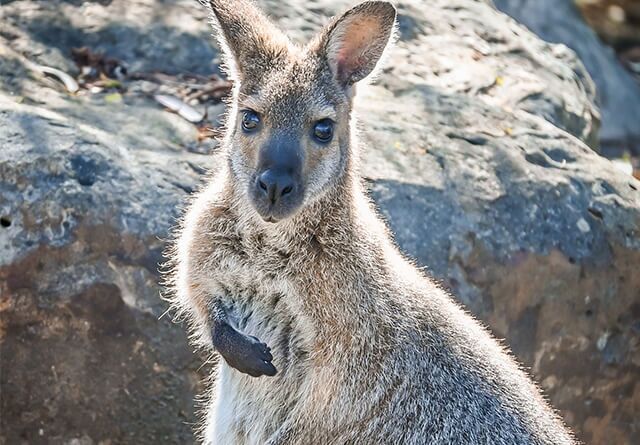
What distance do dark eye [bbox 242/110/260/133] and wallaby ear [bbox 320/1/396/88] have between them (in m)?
0.38

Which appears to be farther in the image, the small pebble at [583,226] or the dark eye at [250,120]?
the small pebble at [583,226]

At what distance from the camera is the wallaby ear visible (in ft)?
14.4

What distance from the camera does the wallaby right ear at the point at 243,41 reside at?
4.40 metres

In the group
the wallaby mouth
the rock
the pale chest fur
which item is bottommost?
the rock

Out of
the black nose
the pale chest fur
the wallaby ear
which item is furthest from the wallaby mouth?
the wallaby ear

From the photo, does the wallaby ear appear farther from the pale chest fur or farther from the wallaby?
the pale chest fur

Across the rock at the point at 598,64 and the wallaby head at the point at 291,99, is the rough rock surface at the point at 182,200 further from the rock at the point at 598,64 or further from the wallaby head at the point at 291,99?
the rock at the point at 598,64

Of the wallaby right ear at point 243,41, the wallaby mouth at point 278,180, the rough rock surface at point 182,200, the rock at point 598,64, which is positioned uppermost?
the wallaby right ear at point 243,41

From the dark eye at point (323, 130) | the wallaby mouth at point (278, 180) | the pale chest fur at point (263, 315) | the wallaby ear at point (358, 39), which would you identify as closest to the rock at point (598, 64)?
the wallaby ear at point (358, 39)

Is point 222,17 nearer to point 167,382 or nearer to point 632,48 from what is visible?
point 167,382

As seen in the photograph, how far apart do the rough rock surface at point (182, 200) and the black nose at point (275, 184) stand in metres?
1.26

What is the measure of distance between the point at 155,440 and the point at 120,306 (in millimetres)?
640

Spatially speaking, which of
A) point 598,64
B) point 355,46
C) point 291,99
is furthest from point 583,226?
point 598,64

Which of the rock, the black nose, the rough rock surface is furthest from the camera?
the rock
